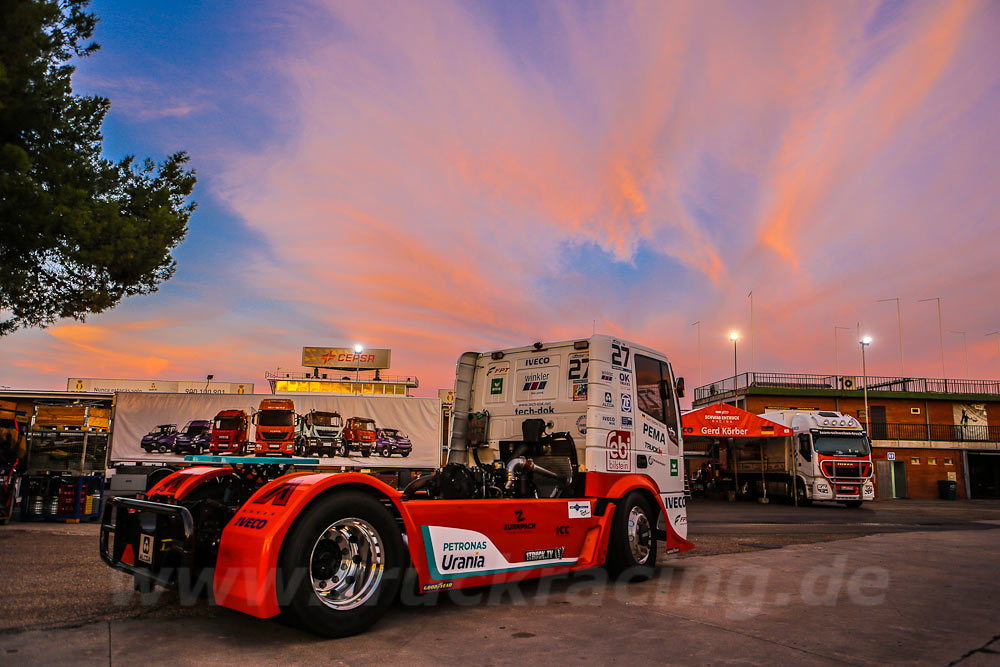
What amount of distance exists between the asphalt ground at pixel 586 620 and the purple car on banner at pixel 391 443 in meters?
12.1

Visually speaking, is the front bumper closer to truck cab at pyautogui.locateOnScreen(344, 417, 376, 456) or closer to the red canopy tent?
truck cab at pyautogui.locateOnScreen(344, 417, 376, 456)

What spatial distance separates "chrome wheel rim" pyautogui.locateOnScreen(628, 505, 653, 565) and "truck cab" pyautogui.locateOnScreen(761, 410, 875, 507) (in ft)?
66.1

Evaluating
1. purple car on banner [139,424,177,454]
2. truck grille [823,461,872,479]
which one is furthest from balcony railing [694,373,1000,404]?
purple car on banner [139,424,177,454]

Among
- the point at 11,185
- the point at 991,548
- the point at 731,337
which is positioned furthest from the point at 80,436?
the point at 731,337

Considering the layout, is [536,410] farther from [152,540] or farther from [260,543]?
[152,540]

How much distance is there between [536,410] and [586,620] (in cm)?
305

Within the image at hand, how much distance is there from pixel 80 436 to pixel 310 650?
15201 millimetres

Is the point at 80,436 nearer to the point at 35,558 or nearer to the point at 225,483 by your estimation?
the point at 35,558

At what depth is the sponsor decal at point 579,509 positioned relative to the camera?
6996 mm

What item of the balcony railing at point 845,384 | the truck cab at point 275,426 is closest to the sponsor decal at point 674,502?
the truck cab at point 275,426

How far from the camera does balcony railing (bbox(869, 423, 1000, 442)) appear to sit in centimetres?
4206

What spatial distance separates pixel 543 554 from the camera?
6.61 meters

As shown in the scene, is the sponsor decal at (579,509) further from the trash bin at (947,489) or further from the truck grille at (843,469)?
the trash bin at (947,489)

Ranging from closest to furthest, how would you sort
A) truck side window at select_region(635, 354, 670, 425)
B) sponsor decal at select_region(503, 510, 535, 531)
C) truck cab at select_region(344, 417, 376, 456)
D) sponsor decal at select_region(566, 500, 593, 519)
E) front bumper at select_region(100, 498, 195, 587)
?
1. front bumper at select_region(100, 498, 195, 587)
2. sponsor decal at select_region(503, 510, 535, 531)
3. sponsor decal at select_region(566, 500, 593, 519)
4. truck side window at select_region(635, 354, 670, 425)
5. truck cab at select_region(344, 417, 376, 456)
